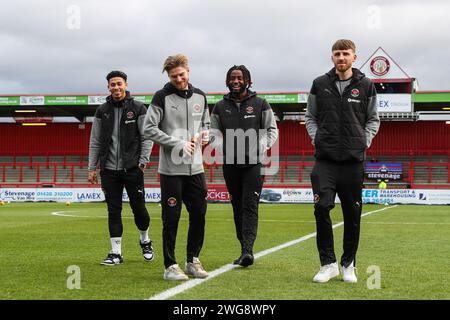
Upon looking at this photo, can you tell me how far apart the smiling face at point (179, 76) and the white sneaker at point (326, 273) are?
6.89 ft

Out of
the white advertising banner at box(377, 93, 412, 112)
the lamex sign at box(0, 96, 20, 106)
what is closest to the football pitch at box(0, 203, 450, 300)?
the white advertising banner at box(377, 93, 412, 112)

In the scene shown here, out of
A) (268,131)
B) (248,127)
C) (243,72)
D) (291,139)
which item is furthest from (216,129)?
(291,139)

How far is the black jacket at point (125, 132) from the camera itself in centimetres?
734

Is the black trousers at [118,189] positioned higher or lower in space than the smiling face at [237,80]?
lower

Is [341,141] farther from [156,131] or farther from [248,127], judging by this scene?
[156,131]

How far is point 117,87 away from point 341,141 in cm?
279

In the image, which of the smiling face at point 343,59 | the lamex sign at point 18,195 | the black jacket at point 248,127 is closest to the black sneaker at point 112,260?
the black jacket at point 248,127

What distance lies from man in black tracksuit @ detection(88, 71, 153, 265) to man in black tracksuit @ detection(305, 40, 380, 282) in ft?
7.39

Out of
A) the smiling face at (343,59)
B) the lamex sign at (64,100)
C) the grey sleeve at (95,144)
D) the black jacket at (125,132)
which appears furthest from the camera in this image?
the lamex sign at (64,100)

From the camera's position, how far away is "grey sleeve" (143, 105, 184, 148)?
600 centimetres

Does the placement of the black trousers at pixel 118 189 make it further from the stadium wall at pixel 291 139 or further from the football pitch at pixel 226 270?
the stadium wall at pixel 291 139

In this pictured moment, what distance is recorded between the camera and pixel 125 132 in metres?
7.36

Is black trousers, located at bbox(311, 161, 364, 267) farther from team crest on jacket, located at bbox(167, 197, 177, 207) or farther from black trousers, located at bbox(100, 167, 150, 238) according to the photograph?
black trousers, located at bbox(100, 167, 150, 238)
